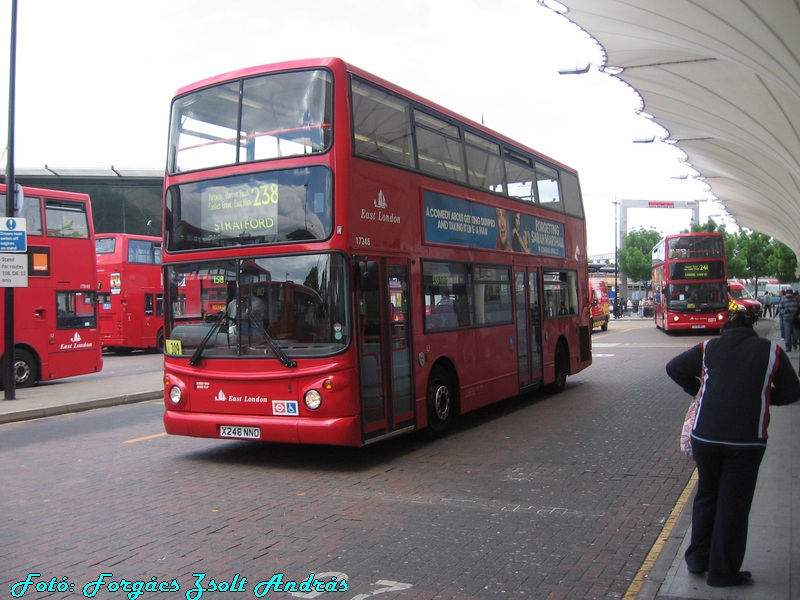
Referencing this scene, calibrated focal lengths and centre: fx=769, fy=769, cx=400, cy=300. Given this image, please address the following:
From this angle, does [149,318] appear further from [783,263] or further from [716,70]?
[783,263]

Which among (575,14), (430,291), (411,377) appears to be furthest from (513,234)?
(575,14)

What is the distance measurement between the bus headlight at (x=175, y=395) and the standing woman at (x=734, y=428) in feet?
19.7

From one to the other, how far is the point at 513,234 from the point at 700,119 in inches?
555

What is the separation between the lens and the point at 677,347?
1013 inches

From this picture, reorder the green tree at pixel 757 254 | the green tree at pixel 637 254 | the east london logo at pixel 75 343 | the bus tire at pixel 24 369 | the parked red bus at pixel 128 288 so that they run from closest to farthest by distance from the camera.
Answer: the bus tire at pixel 24 369 → the east london logo at pixel 75 343 → the parked red bus at pixel 128 288 → the green tree at pixel 757 254 → the green tree at pixel 637 254

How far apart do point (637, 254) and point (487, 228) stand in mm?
76241

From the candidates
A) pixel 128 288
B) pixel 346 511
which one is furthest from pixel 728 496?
pixel 128 288

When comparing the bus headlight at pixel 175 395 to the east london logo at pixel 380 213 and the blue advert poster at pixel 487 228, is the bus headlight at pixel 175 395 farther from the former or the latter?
the blue advert poster at pixel 487 228

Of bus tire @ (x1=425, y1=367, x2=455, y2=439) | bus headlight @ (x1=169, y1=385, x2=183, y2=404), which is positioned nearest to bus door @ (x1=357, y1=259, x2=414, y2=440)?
bus tire @ (x1=425, y1=367, x2=455, y2=439)

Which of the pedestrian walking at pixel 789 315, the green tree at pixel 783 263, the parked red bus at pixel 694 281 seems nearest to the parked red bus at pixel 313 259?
the pedestrian walking at pixel 789 315

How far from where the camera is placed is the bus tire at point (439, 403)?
32.0ft

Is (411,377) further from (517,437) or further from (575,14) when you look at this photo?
(575,14)

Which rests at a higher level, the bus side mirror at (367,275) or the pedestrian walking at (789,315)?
the bus side mirror at (367,275)

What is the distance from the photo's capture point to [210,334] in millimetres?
8570
